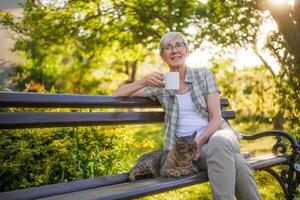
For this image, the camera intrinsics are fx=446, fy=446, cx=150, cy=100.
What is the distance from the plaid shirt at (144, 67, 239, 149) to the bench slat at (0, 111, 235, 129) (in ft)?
0.48

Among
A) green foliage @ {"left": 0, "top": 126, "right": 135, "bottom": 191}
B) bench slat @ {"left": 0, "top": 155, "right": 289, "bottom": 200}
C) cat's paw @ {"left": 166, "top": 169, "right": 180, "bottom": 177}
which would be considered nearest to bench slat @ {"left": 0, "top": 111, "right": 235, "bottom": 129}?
bench slat @ {"left": 0, "top": 155, "right": 289, "bottom": 200}

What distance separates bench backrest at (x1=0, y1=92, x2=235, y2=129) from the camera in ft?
8.91

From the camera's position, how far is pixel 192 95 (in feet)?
12.1

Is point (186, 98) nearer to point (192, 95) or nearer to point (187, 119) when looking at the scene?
point (192, 95)

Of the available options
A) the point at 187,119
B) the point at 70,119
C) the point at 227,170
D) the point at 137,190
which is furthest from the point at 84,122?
the point at 227,170

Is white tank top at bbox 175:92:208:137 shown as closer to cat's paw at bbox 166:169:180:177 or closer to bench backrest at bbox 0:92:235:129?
bench backrest at bbox 0:92:235:129

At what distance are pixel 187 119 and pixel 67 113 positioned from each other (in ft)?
3.56

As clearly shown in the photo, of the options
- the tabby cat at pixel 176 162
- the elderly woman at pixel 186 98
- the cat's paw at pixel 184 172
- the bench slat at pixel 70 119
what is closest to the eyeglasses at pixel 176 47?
the elderly woman at pixel 186 98

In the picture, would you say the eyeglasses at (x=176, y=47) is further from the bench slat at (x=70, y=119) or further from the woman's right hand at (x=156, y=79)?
the bench slat at (x=70, y=119)

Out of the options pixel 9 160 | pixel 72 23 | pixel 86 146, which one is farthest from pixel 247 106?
pixel 9 160

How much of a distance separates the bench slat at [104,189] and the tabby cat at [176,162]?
0.08 metres

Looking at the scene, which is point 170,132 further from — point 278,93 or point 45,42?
point 45,42

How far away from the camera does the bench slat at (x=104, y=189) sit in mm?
2703

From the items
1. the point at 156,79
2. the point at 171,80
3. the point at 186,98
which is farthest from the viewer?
the point at 186,98
